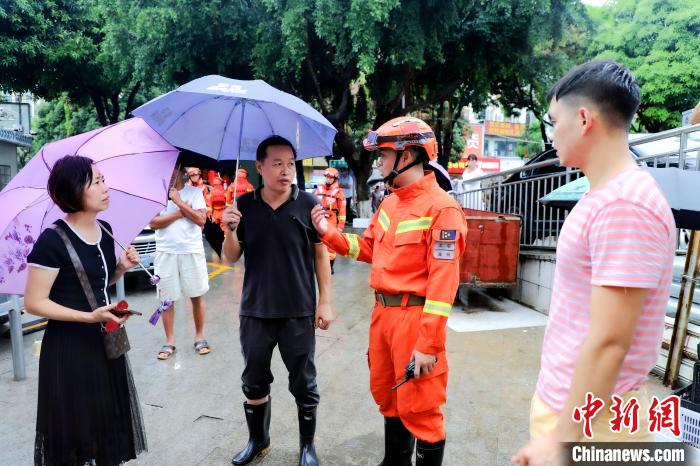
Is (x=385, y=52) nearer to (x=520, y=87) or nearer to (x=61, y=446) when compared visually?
(x=520, y=87)

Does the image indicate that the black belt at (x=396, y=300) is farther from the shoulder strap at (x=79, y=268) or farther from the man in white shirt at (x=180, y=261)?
the man in white shirt at (x=180, y=261)

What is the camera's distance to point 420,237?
251 centimetres

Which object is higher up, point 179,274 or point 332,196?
point 332,196

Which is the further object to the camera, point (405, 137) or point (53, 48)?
point (53, 48)

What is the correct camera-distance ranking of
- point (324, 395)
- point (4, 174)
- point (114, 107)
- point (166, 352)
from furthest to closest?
point (114, 107) → point (4, 174) → point (166, 352) → point (324, 395)

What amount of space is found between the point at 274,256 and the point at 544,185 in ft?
16.8

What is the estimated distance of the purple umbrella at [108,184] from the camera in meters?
2.59

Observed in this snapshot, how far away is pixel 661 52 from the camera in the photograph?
52.2 ft

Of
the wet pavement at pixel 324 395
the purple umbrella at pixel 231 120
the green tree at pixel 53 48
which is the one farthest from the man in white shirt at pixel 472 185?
the green tree at pixel 53 48

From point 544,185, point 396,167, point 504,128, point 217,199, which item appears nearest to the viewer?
point 396,167

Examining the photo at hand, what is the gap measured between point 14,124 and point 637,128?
66.8ft

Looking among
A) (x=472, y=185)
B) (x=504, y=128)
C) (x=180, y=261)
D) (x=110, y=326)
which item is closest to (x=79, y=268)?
(x=110, y=326)

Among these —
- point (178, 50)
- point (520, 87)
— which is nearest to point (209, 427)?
point (178, 50)

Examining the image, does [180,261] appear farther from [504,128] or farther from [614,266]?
[504,128]
